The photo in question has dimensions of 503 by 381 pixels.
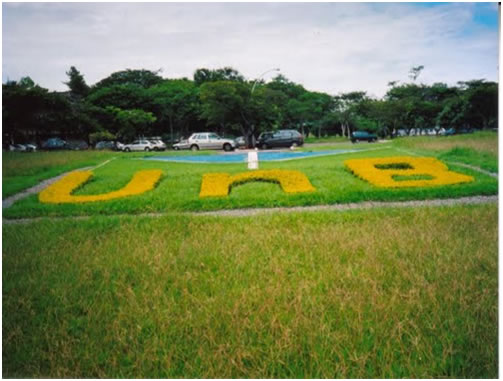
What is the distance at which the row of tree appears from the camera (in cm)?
332

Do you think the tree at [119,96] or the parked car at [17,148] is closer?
the parked car at [17,148]

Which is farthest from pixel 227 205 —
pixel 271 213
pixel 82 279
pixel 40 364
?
pixel 40 364

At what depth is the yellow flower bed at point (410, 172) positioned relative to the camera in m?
4.31

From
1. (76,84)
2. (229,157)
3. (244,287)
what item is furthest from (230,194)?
(244,287)

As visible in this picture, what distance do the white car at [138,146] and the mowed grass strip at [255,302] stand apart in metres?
1.26

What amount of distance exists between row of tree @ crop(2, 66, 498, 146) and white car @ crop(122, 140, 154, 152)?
0.12 meters

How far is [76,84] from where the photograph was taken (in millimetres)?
3590

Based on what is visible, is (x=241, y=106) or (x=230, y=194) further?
(x=241, y=106)

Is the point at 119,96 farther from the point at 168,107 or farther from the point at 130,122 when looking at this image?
the point at 168,107

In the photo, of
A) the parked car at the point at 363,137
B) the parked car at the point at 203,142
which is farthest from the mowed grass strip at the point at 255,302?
the parked car at the point at 363,137

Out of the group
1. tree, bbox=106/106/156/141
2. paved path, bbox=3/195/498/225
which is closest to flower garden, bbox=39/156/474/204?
paved path, bbox=3/195/498/225

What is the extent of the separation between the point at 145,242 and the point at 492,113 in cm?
316

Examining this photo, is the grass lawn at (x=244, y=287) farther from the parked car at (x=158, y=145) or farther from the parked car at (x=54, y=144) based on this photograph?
the parked car at (x=158, y=145)

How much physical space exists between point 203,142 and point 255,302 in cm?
315
